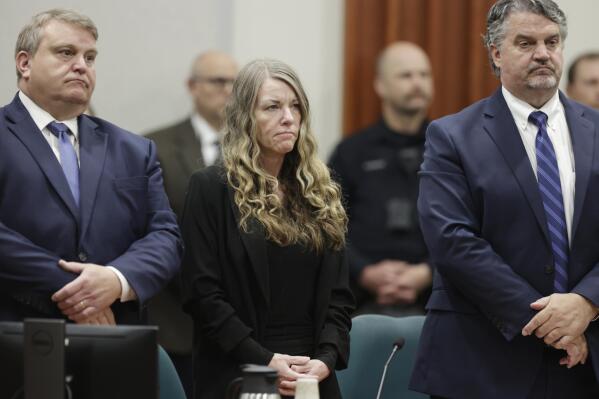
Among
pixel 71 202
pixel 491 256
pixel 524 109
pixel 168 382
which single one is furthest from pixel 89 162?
pixel 524 109

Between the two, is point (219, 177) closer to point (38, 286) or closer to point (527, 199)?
point (38, 286)

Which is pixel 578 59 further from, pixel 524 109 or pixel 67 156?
pixel 67 156

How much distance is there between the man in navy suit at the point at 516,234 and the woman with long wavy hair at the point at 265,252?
350 mm

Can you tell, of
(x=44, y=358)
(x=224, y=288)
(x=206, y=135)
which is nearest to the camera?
(x=44, y=358)

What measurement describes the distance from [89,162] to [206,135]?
216cm

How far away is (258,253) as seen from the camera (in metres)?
3.91

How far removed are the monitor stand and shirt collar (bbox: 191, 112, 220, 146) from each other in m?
3.12

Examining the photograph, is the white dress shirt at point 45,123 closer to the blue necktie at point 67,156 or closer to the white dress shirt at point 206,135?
the blue necktie at point 67,156

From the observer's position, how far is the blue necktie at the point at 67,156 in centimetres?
389

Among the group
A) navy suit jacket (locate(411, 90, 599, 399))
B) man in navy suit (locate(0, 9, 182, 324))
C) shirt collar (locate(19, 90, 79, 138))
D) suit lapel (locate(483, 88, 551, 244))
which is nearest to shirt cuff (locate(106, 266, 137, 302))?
man in navy suit (locate(0, 9, 182, 324))

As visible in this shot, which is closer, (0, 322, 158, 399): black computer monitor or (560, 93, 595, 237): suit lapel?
(0, 322, 158, 399): black computer monitor

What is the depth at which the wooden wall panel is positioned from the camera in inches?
262

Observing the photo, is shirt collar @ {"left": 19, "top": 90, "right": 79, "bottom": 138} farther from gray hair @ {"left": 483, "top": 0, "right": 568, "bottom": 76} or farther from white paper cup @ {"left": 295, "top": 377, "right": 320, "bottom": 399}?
gray hair @ {"left": 483, "top": 0, "right": 568, "bottom": 76}

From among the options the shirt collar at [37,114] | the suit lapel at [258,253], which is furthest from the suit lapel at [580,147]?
the shirt collar at [37,114]
